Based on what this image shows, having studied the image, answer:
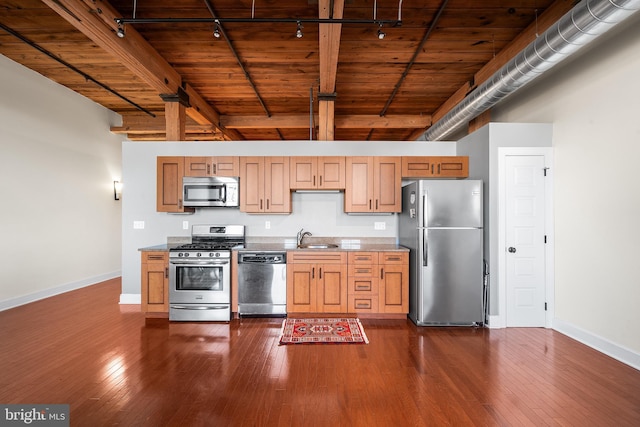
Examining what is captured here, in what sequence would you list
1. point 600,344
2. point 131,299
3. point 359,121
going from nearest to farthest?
1. point 600,344
2. point 131,299
3. point 359,121

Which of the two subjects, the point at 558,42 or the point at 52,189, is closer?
the point at 558,42

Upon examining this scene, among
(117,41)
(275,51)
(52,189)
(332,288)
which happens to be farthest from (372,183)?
(52,189)

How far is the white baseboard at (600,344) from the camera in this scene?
2734 mm

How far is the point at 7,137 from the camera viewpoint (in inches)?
171

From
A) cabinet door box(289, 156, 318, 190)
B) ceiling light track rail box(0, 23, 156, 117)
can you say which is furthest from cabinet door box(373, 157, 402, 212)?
ceiling light track rail box(0, 23, 156, 117)

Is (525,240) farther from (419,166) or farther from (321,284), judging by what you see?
(321,284)

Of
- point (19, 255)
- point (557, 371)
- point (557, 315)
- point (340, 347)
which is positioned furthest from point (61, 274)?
point (557, 315)

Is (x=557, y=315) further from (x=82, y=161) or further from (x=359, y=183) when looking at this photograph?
(x=82, y=161)

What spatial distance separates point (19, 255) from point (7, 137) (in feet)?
5.61

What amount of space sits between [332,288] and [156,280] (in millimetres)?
2320

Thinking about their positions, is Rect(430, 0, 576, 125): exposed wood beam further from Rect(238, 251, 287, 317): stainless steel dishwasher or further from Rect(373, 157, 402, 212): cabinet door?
Rect(238, 251, 287, 317): stainless steel dishwasher

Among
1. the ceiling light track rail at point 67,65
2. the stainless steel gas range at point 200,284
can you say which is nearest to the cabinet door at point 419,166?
the stainless steel gas range at point 200,284

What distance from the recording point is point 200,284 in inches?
155

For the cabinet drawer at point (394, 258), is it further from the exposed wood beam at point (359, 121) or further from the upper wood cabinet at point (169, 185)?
the exposed wood beam at point (359, 121)
